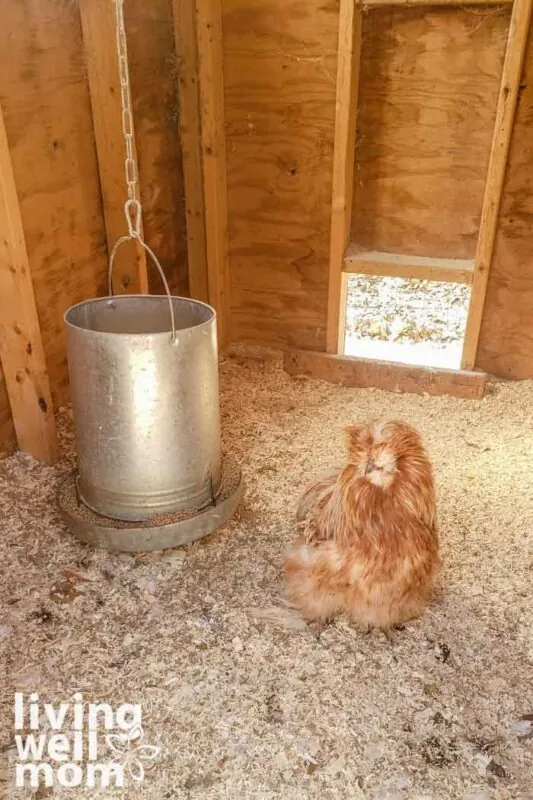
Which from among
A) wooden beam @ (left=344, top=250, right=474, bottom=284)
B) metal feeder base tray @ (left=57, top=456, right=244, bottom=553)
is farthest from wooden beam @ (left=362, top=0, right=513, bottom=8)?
metal feeder base tray @ (left=57, top=456, right=244, bottom=553)

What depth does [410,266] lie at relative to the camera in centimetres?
272

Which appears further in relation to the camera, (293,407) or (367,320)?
(367,320)

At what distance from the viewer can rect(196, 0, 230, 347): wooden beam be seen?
259cm

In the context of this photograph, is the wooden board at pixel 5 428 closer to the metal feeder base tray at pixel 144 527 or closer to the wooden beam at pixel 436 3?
the metal feeder base tray at pixel 144 527

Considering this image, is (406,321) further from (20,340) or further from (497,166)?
(20,340)

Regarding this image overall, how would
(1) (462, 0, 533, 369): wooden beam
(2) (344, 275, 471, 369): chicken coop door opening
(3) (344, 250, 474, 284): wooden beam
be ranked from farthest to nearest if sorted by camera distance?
(2) (344, 275, 471, 369): chicken coop door opening → (3) (344, 250, 474, 284): wooden beam → (1) (462, 0, 533, 369): wooden beam

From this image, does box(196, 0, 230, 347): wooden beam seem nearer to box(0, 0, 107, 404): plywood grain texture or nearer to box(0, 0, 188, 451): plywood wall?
box(0, 0, 188, 451): plywood wall

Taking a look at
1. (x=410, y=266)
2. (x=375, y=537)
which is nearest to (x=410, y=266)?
(x=410, y=266)

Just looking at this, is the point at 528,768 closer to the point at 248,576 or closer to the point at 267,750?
the point at 267,750

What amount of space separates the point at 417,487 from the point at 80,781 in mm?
930

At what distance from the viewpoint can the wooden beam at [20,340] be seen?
1.87 meters

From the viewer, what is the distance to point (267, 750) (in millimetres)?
1344

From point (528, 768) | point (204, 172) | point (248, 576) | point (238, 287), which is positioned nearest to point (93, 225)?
point (204, 172)

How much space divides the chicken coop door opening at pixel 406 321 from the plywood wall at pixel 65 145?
3.41ft
